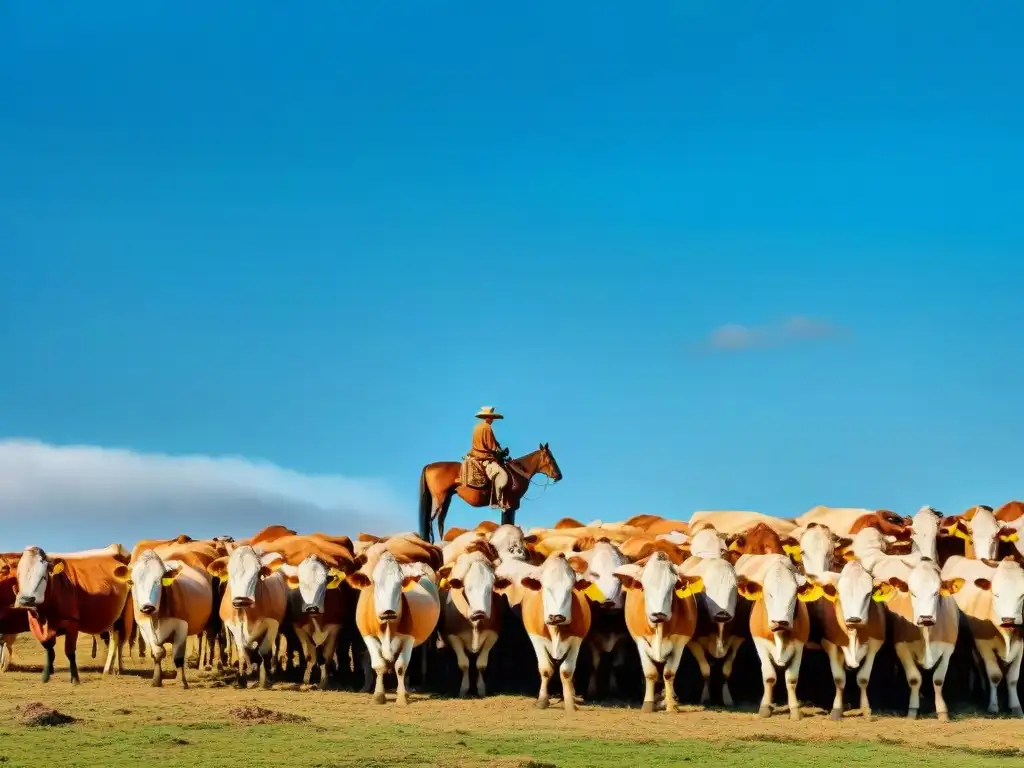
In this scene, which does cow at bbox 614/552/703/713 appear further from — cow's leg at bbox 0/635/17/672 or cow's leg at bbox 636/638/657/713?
cow's leg at bbox 0/635/17/672

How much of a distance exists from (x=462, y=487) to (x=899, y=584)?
703 inches

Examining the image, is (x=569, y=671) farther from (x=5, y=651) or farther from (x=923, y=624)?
(x=5, y=651)

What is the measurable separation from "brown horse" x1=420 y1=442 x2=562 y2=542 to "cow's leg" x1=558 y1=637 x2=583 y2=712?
53.9 feet

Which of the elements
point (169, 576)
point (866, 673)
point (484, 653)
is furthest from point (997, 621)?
point (169, 576)

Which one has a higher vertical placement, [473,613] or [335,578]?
[335,578]

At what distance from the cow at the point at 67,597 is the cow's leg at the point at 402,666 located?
16.6 feet

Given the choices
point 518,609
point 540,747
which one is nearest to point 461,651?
point 518,609

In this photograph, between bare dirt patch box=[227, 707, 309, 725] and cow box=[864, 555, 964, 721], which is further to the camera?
cow box=[864, 555, 964, 721]

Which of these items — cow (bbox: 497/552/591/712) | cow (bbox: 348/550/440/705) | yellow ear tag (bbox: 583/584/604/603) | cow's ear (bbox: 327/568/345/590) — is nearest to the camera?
cow (bbox: 497/552/591/712)

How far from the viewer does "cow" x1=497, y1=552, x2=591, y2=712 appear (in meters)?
24.4

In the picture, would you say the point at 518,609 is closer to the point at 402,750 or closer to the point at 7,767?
the point at 402,750

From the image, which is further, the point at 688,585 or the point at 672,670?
the point at 688,585

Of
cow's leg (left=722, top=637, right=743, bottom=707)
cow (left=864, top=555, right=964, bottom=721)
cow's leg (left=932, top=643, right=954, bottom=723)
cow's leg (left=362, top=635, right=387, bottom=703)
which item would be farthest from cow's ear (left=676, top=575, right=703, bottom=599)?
cow's leg (left=362, top=635, right=387, bottom=703)

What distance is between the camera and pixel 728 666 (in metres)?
25.6
